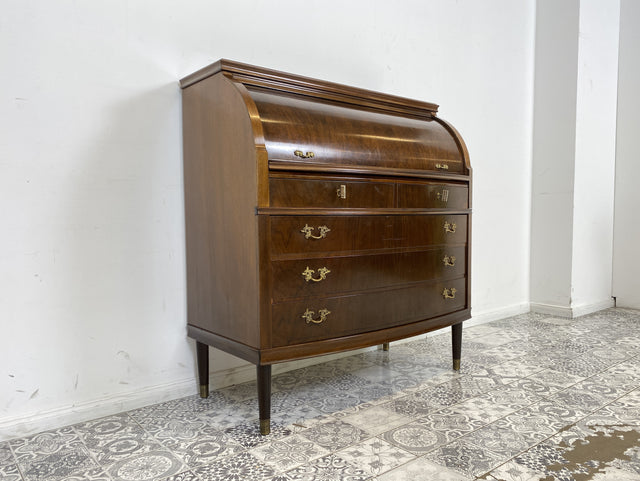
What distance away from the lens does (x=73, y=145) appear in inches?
84.0

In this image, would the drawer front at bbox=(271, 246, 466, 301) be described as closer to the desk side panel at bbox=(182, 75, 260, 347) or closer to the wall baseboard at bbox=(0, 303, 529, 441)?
the desk side panel at bbox=(182, 75, 260, 347)

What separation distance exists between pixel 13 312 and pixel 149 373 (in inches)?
25.1

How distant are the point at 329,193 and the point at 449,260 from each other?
Answer: 2.92 feet

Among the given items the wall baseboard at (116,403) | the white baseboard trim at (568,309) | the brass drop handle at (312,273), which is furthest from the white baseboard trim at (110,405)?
the white baseboard trim at (568,309)

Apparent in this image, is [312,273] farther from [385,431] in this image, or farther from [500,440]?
[500,440]

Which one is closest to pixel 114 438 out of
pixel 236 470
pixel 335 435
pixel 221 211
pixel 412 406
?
pixel 236 470

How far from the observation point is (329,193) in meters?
2.15

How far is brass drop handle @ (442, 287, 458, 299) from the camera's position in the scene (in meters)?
2.69

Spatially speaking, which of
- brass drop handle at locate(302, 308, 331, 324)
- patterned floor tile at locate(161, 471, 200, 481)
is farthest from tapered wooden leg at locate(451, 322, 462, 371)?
patterned floor tile at locate(161, 471, 200, 481)

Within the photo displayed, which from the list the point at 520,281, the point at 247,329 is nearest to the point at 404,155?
the point at 247,329

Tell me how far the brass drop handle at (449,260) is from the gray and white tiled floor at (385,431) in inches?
23.5

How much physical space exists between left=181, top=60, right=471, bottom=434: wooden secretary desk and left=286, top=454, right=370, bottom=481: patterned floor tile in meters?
0.33

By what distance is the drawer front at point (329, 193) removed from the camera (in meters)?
2.00

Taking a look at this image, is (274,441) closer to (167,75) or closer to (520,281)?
(167,75)
